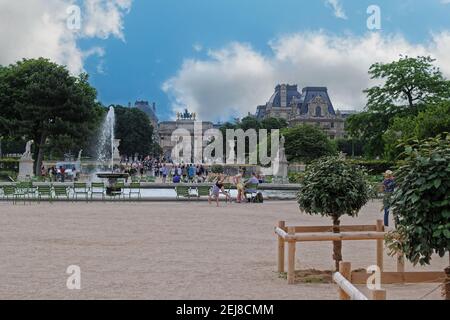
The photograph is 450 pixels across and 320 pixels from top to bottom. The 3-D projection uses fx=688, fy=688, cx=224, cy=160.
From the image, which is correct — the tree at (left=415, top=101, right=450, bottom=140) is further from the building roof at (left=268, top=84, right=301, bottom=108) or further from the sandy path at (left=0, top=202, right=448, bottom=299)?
the building roof at (left=268, top=84, right=301, bottom=108)

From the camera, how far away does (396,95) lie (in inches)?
2290

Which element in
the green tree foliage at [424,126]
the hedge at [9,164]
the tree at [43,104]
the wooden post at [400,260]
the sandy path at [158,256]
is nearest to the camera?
the wooden post at [400,260]

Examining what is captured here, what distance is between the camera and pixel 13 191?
30.2 meters

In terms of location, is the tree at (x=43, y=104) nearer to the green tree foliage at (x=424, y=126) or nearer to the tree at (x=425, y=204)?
the green tree foliage at (x=424, y=126)

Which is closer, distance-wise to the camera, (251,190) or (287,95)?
(251,190)

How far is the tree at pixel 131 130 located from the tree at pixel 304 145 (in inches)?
1155

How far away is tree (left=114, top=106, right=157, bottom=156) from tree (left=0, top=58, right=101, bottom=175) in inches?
1823

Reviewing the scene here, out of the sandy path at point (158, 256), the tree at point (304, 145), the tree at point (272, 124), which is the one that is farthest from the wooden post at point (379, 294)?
the tree at point (272, 124)

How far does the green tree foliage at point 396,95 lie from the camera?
5656 cm

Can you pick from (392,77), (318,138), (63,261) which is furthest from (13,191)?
(318,138)

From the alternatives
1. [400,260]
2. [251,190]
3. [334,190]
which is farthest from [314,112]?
[400,260]

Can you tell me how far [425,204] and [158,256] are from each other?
7924mm

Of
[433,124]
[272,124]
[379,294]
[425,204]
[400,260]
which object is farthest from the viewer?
[272,124]

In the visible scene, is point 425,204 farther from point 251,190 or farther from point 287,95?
point 287,95
